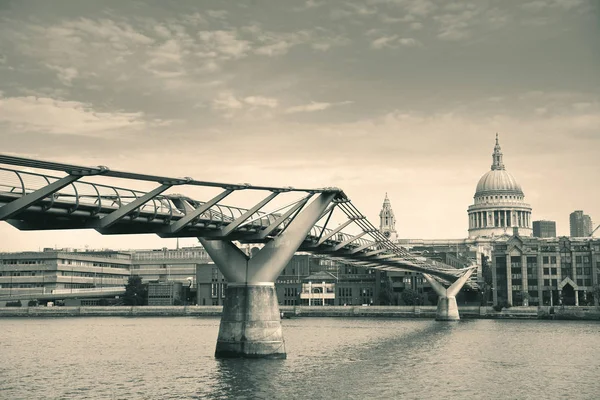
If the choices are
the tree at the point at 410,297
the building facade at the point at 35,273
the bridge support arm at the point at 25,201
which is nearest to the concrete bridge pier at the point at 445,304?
the tree at the point at 410,297

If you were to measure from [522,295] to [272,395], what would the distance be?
443 ft

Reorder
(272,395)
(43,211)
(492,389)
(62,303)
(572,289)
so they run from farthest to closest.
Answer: (62,303) < (572,289) < (492,389) < (272,395) < (43,211)

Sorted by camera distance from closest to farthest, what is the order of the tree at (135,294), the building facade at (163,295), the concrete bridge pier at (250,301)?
the concrete bridge pier at (250,301) → the tree at (135,294) → the building facade at (163,295)

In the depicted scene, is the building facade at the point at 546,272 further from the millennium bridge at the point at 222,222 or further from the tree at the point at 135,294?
the millennium bridge at the point at 222,222

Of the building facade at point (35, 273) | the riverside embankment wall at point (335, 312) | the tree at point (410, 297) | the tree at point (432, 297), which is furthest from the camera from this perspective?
the building facade at point (35, 273)

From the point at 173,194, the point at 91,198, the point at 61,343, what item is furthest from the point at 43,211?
the point at 61,343

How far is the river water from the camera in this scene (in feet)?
→ 152

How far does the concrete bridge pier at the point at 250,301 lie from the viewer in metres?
58.8

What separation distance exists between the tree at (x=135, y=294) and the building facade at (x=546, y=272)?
261 ft

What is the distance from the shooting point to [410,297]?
177m

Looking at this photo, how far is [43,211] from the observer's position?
40.7 meters

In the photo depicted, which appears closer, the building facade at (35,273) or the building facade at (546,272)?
the building facade at (546,272)

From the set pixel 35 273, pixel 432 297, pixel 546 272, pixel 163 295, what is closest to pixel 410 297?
pixel 432 297

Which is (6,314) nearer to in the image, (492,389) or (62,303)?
(62,303)
